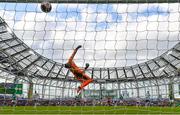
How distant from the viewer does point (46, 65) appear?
4741 centimetres

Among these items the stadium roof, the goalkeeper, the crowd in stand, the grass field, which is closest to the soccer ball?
the goalkeeper

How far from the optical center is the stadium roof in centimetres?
3497

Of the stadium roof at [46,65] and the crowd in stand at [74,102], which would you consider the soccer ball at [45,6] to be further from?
the crowd in stand at [74,102]

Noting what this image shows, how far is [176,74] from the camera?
38.3 meters

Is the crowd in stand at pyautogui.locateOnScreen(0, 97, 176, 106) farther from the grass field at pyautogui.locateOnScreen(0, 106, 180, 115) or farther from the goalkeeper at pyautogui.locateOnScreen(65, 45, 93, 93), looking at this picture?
the goalkeeper at pyautogui.locateOnScreen(65, 45, 93, 93)

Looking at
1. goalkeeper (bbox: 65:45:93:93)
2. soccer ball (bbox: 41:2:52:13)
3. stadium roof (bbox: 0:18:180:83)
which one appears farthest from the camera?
stadium roof (bbox: 0:18:180:83)

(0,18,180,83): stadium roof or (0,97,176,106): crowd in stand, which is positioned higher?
(0,18,180,83): stadium roof

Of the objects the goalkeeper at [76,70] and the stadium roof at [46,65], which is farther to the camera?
the stadium roof at [46,65]

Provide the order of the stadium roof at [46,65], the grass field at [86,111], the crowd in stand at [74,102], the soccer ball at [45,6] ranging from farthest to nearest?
the stadium roof at [46,65] < the crowd in stand at [74,102] < the grass field at [86,111] < the soccer ball at [45,6]

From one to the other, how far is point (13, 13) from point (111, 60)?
5505mm

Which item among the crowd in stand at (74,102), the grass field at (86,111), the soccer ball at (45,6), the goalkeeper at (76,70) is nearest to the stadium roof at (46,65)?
the crowd in stand at (74,102)

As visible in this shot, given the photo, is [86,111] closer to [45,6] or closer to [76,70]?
[76,70]

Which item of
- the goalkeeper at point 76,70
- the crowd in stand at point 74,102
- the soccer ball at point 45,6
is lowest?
the crowd in stand at point 74,102

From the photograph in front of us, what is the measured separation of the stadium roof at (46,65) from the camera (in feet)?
115
